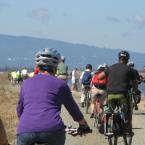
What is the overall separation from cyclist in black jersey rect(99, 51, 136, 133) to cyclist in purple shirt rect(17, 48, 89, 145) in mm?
6399

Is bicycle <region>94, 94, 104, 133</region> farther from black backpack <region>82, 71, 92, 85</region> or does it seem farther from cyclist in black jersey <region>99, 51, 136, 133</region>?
black backpack <region>82, 71, 92, 85</region>

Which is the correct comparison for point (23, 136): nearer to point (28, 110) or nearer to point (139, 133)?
point (28, 110)

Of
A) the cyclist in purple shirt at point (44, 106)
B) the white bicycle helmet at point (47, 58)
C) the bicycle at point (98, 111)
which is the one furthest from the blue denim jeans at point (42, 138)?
the bicycle at point (98, 111)

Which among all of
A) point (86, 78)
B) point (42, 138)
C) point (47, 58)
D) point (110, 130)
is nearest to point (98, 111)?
point (110, 130)

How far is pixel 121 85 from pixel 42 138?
689cm

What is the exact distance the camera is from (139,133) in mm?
17812

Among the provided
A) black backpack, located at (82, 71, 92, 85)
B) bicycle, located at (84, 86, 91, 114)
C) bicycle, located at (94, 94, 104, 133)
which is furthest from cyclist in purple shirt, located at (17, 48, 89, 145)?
bicycle, located at (84, 86, 91, 114)

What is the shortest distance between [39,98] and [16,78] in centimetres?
5201

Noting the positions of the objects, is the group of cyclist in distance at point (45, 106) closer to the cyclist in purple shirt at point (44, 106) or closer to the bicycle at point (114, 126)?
the cyclist in purple shirt at point (44, 106)

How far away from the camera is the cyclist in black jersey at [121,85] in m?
13.8

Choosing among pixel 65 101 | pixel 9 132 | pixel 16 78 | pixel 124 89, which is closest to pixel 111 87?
pixel 124 89

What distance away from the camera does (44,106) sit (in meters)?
7.21

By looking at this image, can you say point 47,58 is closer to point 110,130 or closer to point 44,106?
point 44,106

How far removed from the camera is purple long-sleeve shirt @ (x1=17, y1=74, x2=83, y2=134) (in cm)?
712
